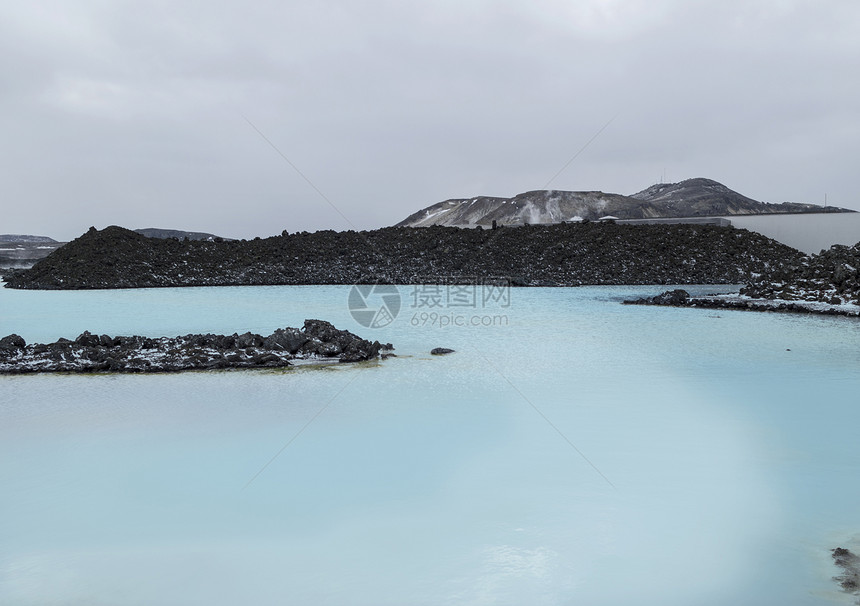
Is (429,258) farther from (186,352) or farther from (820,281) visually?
(186,352)

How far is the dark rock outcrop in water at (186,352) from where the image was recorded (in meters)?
9.08

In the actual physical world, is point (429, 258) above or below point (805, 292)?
above

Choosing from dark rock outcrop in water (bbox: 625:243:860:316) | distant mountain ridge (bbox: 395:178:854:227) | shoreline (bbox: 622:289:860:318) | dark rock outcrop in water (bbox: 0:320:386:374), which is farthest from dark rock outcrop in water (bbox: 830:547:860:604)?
distant mountain ridge (bbox: 395:178:854:227)

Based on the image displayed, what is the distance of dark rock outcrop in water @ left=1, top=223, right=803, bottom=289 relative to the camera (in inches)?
989

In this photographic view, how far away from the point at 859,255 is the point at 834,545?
17.5 meters

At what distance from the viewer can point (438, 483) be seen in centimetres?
479

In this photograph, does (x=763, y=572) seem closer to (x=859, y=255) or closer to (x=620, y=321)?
(x=620, y=321)

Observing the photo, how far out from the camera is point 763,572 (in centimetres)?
344

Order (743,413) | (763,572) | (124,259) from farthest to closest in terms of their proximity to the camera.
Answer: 1. (124,259)
2. (743,413)
3. (763,572)

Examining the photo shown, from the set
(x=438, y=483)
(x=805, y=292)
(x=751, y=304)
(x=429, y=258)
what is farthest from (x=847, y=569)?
(x=429, y=258)

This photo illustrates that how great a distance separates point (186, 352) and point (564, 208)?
64.0 meters

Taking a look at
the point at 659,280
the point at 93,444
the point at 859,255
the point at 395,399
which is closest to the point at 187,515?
the point at 93,444

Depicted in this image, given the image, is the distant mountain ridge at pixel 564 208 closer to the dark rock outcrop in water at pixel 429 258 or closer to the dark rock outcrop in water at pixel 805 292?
the dark rock outcrop in water at pixel 429 258

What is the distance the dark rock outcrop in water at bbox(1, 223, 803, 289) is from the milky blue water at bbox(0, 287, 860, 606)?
52.1 ft
